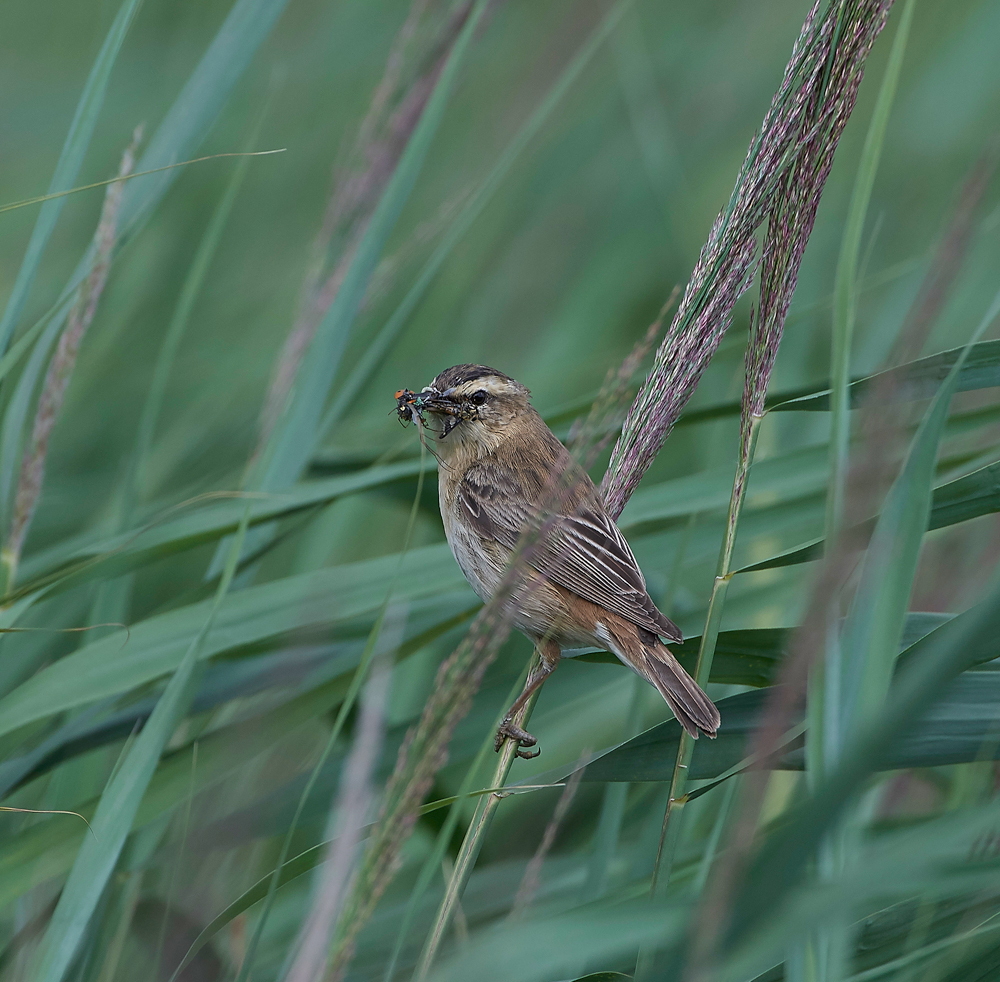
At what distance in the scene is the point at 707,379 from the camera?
126 inches

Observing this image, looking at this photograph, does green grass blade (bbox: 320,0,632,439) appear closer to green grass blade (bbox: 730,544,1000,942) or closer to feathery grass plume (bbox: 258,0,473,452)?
feathery grass plume (bbox: 258,0,473,452)

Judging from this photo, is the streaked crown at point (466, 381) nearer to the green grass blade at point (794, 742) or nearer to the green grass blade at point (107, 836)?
the green grass blade at point (107, 836)

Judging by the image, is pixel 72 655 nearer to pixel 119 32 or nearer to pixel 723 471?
pixel 119 32

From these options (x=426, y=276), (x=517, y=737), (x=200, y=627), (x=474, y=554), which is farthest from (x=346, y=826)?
(x=426, y=276)

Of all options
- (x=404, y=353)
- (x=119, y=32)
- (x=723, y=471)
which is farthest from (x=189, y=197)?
(x=723, y=471)

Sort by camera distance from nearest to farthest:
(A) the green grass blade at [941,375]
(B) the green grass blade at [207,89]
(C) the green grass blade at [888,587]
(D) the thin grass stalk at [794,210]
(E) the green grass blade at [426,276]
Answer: (C) the green grass blade at [888,587], (D) the thin grass stalk at [794,210], (A) the green grass blade at [941,375], (B) the green grass blade at [207,89], (E) the green grass blade at [426,276]

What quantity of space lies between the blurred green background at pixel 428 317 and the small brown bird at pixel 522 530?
0.12 meters

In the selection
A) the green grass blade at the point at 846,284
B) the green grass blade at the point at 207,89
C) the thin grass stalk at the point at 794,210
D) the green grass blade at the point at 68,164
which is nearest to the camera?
the green grass blade at the point at 846,284

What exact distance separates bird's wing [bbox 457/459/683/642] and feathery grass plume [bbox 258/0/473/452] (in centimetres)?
61

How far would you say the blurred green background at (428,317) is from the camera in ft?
6.40

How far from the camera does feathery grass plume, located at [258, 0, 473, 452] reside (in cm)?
230

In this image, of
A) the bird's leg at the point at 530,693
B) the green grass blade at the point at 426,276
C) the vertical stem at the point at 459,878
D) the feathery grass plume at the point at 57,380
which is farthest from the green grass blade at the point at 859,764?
the green grass blade at the point at 426,276

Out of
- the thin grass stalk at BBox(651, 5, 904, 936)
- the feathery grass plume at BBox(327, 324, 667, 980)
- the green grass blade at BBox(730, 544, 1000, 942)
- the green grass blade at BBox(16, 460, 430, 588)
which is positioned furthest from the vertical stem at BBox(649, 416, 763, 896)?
the green grass blade at BBox(16, 460, 430, 588)

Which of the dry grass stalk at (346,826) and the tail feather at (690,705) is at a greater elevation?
the tail feather at (690,705)
